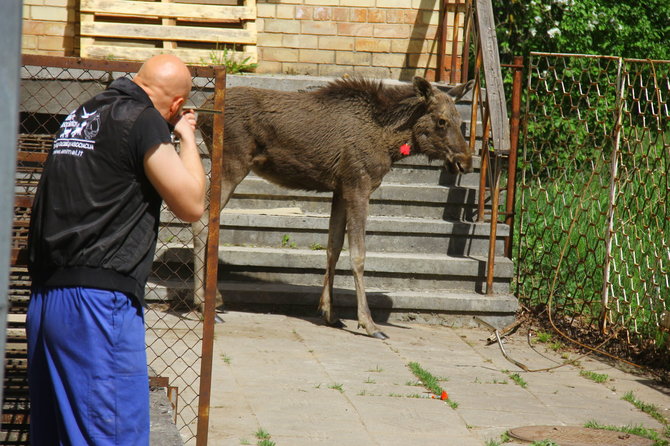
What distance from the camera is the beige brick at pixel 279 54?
11992 millimetres

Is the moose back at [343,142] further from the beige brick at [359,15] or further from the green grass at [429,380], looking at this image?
the beige brick at [359,15]

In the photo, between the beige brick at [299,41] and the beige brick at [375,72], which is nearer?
the beige brick at [299,41]

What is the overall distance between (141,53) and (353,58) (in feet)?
9.33

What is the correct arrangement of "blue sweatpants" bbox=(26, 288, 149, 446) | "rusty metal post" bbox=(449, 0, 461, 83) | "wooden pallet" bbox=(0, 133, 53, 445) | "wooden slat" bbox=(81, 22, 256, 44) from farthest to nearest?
"rusty metal post" bbox=(449, 0, 461, 83) < "wooden slat" bbox=(81, 22, 256, 44) < "wooden pallet" bbox=(0, 133, 53, 445) < "blue sweatpants" bbox=(26, 288, 149, 446)

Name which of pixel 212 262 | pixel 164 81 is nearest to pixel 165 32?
pixel 212 262

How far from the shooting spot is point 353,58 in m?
12.1

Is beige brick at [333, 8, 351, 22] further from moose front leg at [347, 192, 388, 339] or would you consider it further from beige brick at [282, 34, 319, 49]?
moose front leg at [347, 192, 388, 339]

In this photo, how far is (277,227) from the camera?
29.4 feet

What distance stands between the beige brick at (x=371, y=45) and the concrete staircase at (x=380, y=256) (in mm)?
3106

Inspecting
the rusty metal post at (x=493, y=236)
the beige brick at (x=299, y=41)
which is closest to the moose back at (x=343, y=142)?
the rusty metal post at (x=493, y=236)

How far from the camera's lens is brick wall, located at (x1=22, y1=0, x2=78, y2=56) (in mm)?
11398

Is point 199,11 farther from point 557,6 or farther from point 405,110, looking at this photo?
point 557,6

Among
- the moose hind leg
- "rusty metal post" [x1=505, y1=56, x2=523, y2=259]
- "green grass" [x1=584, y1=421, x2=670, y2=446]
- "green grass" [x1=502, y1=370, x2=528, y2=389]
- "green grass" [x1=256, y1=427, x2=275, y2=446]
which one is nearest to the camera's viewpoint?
"green grass" [x1=256, y1=427, x2=275, y2=446]

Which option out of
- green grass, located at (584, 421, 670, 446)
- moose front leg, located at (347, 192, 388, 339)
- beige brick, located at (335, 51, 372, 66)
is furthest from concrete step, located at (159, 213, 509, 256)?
beige brick, located at (335, 51, 372, 66)
